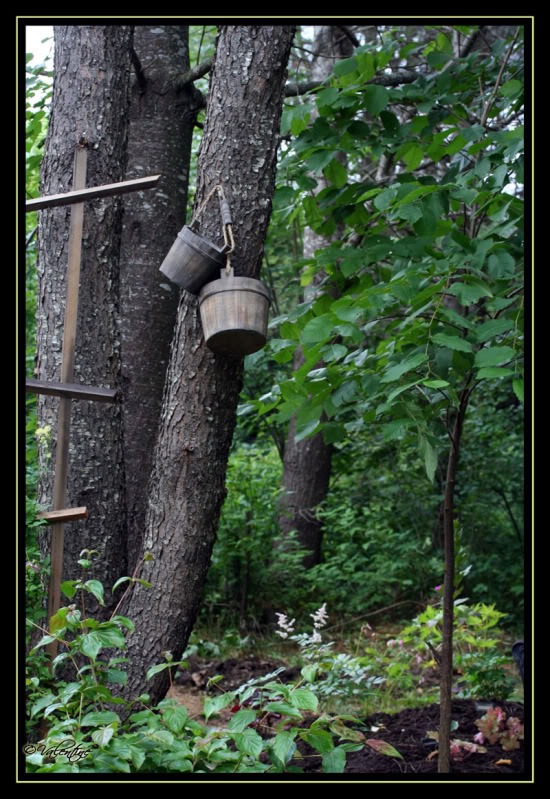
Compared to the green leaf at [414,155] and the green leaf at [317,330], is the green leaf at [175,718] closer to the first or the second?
the green leaf at [317,330]

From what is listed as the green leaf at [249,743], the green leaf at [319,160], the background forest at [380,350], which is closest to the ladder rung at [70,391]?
the background forest at [380,350]

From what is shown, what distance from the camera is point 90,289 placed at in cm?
282

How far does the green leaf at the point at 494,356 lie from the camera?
217cm

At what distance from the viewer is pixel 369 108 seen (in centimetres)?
298

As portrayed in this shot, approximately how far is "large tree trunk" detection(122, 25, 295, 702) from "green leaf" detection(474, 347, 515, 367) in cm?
92

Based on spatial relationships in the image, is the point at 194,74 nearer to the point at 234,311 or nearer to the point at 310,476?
the point at 234,311

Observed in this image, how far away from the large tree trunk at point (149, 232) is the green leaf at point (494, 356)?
5.09 feet

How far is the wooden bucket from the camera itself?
2543mm

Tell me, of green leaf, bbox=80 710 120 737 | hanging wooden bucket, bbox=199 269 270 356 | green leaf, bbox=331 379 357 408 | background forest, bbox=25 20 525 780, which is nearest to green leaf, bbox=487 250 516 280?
background forest, bbox=25 20 525 780

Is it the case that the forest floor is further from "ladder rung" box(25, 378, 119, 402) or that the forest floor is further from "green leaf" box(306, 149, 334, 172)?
"green leaf" box(306, 149, 334, 172)
